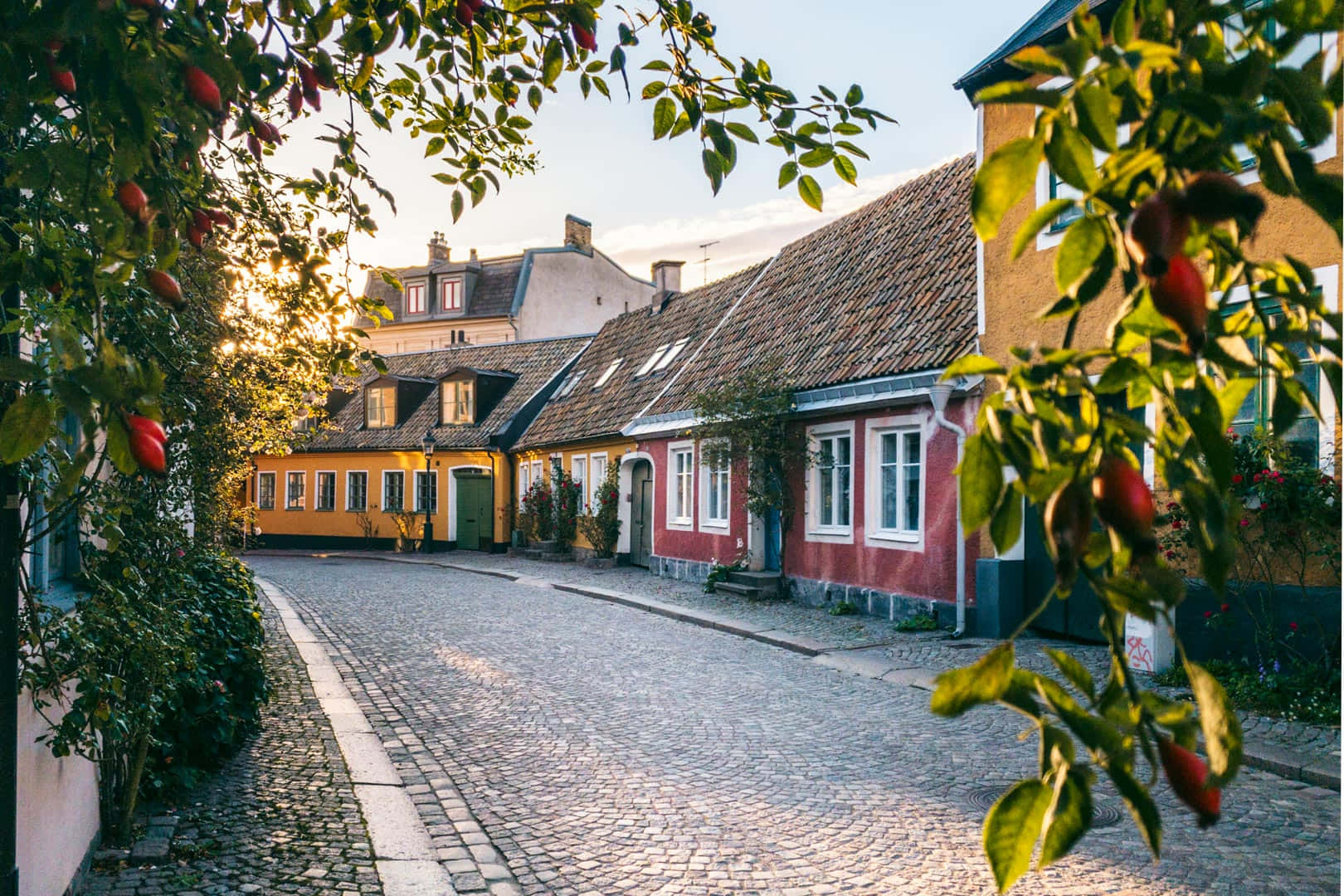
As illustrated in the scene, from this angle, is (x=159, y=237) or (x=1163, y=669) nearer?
(x=159, y=237)

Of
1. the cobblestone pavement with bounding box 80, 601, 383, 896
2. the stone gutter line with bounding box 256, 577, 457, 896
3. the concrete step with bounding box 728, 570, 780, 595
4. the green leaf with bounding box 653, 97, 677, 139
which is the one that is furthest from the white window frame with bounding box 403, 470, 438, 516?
the green leaf with bounding box 653, 97, 677, 139

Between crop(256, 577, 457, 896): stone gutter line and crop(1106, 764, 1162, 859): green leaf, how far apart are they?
13.5ft

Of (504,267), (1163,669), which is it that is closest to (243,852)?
(1163,669)

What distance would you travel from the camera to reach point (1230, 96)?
74 centimetres

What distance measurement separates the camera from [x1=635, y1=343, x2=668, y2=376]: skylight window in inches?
932

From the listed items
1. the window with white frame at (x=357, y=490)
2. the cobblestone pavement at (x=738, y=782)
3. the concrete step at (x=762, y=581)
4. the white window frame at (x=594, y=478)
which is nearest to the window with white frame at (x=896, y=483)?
the concrete step at (x=762, y=581)

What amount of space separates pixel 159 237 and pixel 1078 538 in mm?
1893

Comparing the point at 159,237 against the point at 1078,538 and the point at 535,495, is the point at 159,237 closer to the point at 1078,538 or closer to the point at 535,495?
the point at 1078,538

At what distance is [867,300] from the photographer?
1535cm

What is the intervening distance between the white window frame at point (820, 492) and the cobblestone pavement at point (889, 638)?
3.44 ft

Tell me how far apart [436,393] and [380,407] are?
1997 mm

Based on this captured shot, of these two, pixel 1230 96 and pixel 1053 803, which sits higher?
pixel 1230 96

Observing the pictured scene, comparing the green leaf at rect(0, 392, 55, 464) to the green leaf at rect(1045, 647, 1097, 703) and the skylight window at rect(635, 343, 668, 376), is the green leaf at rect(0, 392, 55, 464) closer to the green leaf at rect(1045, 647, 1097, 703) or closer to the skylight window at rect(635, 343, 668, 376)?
the green leaf at rect(1045, 647, 1097, 703)

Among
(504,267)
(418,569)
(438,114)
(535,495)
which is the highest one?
(504,267)
